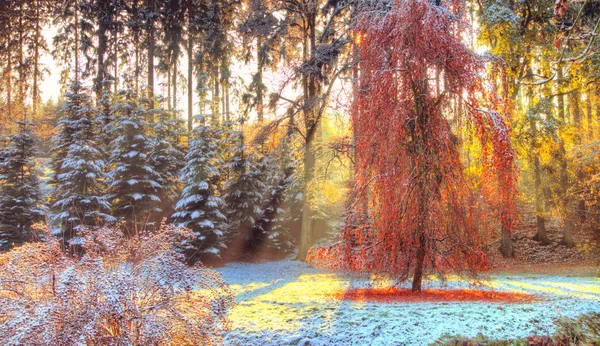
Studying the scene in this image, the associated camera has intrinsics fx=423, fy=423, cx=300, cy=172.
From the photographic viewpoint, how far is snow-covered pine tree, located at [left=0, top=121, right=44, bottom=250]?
52.8 ft

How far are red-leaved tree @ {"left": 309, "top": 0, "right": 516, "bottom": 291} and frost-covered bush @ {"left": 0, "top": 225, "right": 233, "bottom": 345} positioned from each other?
3258 mm

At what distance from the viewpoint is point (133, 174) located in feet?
50.5

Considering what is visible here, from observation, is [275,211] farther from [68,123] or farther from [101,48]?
[101,48]

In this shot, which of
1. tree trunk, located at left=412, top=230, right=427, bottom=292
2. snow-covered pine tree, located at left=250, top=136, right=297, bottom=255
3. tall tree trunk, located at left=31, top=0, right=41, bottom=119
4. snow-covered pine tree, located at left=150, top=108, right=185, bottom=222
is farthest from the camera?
tall tree trunk, located at left=31, top=0, right=41, bottom=119

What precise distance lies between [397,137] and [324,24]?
1118 cm

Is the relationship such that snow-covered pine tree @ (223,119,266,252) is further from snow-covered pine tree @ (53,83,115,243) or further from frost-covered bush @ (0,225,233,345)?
frost-covered bush @ (0,225,233,345)

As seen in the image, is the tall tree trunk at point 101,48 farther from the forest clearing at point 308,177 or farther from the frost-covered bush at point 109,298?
the frost-covered bush at point 109,298

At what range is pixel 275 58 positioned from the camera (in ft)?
57.4

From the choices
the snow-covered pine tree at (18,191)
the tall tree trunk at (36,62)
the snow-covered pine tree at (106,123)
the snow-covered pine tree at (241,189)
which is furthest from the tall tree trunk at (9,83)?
the snow-covered pine tree at (241,189)

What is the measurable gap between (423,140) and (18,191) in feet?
52.8

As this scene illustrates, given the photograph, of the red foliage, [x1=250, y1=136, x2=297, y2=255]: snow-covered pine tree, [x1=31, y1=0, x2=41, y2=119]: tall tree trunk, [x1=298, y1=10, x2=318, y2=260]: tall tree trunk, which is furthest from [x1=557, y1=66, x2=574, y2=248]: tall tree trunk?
[x1=31, y1=0, x2=41, y2=119]: tall tree trunk

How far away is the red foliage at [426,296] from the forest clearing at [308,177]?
9 centimetres

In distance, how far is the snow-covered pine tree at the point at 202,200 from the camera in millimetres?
15250

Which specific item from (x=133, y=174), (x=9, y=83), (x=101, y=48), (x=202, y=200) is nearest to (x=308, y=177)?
(x=202, y=200)
